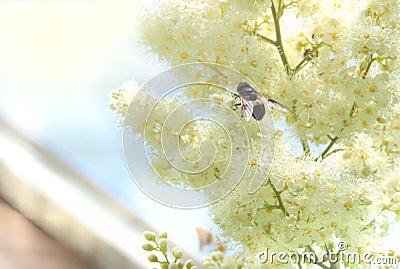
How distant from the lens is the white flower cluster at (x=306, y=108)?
516 millimetres

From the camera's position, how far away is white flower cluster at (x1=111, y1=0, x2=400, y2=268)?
52 cm

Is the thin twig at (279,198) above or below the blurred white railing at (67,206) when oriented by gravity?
below

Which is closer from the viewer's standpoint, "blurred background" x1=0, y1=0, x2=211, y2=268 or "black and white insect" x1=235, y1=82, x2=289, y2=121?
"black and white insect" x1=235, y1=82, x2=289, y2=121

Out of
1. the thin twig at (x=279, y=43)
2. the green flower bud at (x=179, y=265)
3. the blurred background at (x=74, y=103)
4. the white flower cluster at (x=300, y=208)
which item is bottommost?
the green flower bud at (x=179, y=265)

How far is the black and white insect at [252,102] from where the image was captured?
0.54m

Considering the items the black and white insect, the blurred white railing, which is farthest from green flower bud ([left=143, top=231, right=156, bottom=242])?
the blurred white railing

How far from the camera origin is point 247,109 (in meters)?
0.54

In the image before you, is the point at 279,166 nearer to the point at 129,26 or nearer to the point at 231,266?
the point at 231,266

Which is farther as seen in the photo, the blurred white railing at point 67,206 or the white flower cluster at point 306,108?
the blurred white railing at point 67,206

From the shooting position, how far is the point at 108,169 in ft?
3.65

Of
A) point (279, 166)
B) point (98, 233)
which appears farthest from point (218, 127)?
point (98, 233)

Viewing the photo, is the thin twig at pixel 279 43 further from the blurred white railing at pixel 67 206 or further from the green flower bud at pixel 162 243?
the blurred white railing at pixel 67 206

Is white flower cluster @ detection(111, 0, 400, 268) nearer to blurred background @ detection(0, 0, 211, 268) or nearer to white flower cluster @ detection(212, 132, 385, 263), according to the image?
white flower cluster @ detection(212, 132, 385, 263)

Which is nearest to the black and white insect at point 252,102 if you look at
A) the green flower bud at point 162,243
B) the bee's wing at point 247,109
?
the bee's wing at point 247,109
